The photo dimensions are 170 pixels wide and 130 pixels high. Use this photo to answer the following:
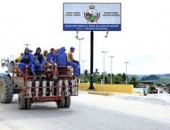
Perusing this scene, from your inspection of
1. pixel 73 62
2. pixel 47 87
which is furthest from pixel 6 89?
pixel 73 62

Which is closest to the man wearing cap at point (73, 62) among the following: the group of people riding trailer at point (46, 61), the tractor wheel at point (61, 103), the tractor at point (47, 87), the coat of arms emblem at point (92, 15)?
the group of people riding trailer at point (46, 61)

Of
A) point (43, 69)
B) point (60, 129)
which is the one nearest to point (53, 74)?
point (43, 69)

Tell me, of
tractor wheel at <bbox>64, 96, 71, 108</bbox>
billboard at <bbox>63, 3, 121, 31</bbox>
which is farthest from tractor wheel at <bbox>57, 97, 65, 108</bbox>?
billboard at <bbox>63, 3, 121, 31</bbox>

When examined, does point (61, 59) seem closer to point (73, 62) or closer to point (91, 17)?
point (73, 62)

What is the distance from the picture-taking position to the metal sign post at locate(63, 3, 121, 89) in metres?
45.2

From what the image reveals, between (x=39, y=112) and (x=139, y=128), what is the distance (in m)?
5.91

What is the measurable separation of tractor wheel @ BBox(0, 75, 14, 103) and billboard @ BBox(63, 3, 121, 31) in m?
24.5

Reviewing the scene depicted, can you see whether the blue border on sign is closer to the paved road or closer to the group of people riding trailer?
the group of people riding trailer

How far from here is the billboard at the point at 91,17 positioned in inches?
1780

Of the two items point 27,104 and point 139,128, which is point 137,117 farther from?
point 27,104

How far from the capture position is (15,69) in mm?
19859

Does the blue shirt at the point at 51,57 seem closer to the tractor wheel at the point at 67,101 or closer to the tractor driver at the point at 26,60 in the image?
the tractor driver at the point at 26,60

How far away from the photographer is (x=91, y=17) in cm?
4528

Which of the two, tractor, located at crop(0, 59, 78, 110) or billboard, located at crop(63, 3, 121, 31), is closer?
tractor, located at crop(0, 59, 78, 110)
